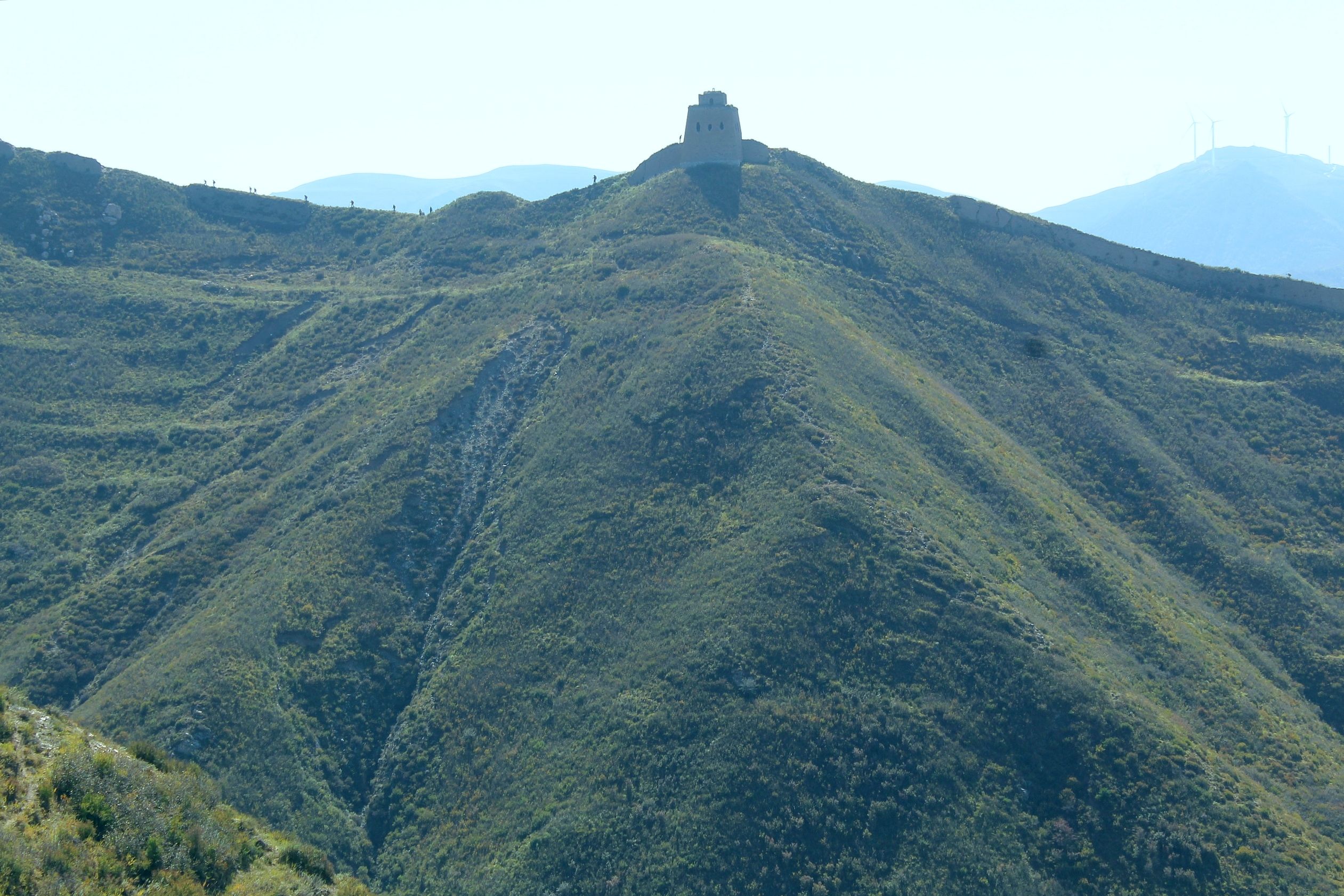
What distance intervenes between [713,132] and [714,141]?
2.98ft

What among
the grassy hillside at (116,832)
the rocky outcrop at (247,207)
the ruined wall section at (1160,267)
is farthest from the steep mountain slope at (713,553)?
the rocky outcrop at (247,207)

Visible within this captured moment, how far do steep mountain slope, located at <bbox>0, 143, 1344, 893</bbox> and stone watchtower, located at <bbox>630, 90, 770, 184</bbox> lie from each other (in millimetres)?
4779

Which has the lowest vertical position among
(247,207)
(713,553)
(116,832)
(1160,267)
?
(116,832)

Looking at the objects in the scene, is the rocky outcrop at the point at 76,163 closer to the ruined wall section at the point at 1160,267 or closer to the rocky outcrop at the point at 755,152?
the rocky outcrop at the point at 755,152

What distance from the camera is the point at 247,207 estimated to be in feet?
334

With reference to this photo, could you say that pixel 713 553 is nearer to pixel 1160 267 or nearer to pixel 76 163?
pixel 1160 267

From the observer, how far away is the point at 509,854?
41.4 meters

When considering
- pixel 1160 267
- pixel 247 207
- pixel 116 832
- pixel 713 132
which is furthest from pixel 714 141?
pixel 116 832

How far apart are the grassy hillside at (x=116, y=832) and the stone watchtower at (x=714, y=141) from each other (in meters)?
74.9

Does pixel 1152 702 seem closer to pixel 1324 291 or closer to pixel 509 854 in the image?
pixel 509 854

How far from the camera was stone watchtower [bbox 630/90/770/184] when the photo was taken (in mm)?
90375

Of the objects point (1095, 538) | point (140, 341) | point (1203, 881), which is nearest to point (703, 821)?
point (1203, 881)

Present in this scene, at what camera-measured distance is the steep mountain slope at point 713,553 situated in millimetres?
40344

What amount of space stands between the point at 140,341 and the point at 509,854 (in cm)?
6176
